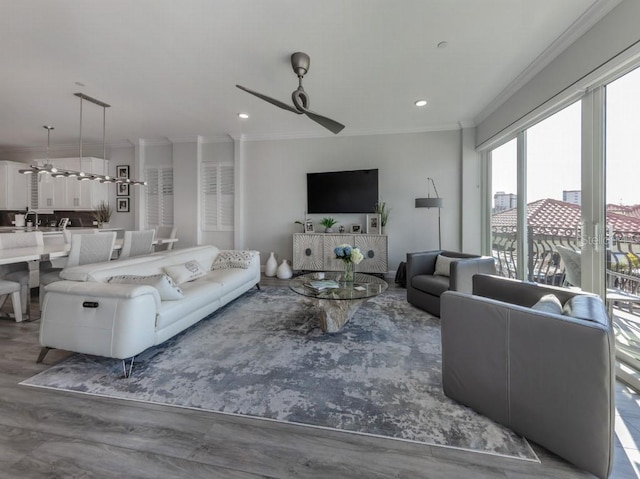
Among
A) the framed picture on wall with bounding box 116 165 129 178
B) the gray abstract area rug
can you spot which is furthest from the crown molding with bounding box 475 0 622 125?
the framed picture on wall with bounding box 116 165 129 178

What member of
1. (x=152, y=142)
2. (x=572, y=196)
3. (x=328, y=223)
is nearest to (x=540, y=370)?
(x=572, y=196)

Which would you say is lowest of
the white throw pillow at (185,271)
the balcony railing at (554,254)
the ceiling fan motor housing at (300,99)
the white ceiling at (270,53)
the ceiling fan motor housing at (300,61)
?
the white throw pillow at (185,271)

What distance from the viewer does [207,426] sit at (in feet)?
5.15

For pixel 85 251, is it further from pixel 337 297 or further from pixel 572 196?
pixel 572 196

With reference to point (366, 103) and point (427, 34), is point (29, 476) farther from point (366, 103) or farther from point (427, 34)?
point (366, 103)

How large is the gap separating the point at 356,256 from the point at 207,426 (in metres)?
2.03

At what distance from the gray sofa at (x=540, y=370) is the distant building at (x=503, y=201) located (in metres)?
2.45

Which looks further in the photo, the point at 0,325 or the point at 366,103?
the point at 366,103

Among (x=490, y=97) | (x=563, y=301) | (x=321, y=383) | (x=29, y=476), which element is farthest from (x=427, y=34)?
(x=29, y=476)

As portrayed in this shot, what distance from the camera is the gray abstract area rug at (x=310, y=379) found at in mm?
1582

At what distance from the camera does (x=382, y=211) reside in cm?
522

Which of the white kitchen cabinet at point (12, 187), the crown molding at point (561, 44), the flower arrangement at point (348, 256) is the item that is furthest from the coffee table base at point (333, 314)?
the white kitchen cabinet at point (12, 187)

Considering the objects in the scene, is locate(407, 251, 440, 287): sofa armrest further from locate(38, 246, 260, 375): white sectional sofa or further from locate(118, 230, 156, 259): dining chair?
locate(118, 230, 156, 259): dining chair

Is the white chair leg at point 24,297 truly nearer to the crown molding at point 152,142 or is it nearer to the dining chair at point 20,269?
the dining chair at point 20,269
